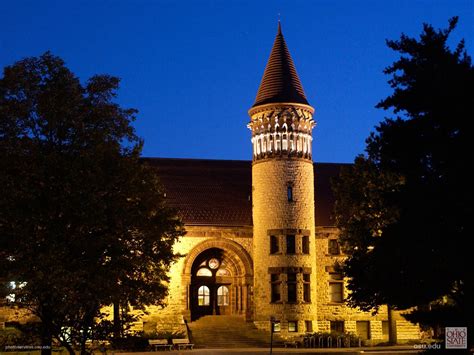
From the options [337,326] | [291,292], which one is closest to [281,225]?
[291,292]

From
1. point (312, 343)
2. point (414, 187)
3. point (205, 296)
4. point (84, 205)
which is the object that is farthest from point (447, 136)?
point (205, 296)

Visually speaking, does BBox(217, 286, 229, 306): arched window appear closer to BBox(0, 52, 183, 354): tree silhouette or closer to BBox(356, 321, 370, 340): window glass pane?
BBox(356, 321, 370, 340): window glass pane

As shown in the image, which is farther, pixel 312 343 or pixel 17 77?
pixel 312 343

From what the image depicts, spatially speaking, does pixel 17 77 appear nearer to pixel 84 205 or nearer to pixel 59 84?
pixel 59 84

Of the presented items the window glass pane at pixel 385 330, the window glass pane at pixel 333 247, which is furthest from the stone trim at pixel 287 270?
the window glass pane at pixel 385 330

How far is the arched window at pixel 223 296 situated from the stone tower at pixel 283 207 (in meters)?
3.70

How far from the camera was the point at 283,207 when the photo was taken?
50.1m

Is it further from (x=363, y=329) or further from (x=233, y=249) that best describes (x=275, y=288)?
(x=363, y=329)

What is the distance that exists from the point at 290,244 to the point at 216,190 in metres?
8.60

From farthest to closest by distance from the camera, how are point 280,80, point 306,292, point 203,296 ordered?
point 203,296
point 280,80
point 306,292

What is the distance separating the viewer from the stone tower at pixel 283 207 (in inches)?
1945

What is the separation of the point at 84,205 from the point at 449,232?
1232 cm

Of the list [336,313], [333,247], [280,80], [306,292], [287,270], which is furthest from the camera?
[333,247]

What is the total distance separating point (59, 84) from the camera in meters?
26.4
